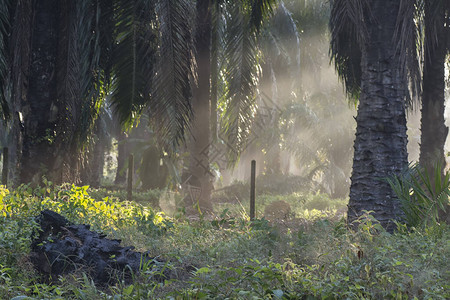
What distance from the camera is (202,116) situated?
13.9 meters

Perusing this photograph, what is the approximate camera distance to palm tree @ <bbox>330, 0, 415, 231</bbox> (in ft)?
27.1

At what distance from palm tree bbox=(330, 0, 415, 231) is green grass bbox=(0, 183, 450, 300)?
0.88 meters

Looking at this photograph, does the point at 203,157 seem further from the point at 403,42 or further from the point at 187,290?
the point at 187,290

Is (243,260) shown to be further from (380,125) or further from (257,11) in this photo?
(257,11)

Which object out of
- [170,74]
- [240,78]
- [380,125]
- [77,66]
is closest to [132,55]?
[170,74]

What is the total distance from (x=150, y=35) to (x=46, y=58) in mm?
1993

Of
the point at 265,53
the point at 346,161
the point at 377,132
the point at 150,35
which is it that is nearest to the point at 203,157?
the point at 150,35

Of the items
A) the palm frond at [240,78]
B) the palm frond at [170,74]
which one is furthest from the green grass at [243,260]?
the palm frond at [240,78]

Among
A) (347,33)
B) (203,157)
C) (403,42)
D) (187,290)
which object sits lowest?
(187,290)

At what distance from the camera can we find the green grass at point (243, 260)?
4.23 meters

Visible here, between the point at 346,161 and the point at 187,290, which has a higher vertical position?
the point at 346,161

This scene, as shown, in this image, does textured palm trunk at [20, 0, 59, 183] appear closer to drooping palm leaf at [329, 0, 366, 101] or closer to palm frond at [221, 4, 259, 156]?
palm frond at [221, 4, 259, 156]

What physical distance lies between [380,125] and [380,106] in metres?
0.30

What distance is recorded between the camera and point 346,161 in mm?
27859
